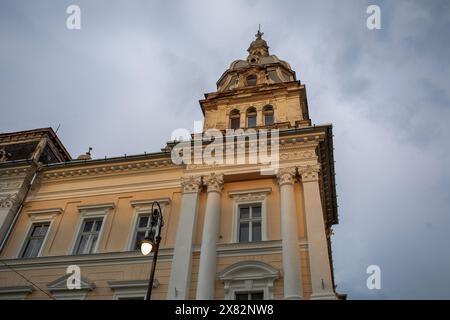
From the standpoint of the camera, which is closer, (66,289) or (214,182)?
(66,289)

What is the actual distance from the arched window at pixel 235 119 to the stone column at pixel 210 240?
4.58 metres

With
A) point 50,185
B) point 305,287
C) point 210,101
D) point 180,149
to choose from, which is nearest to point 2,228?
point 50,185

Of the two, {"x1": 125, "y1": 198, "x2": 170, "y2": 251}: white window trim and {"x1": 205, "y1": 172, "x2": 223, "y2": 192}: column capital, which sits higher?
{"x1": 205, "y1": 172, "x2": 223, "y2": 192}: column capital

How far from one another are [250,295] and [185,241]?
3538 mm

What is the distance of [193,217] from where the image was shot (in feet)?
57.3

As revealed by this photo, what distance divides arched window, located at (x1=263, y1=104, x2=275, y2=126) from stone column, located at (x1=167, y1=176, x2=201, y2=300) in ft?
18.2

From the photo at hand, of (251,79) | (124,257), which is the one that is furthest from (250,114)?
(124,257)

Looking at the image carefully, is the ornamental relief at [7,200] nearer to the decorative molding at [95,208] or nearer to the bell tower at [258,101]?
the decorative molding at [95,208]

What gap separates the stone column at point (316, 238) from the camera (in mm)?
14078

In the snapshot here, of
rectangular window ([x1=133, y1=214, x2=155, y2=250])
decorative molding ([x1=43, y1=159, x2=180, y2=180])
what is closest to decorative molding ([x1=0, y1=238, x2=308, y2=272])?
rectangular window ([x1=133, y1=214, x2=155, y2=250])

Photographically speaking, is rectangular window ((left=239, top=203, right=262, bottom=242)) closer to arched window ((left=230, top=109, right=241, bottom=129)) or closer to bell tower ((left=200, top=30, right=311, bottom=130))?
bell tower ((left=200, top=30, right=311, bottom=130))

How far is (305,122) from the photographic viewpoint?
20500mm

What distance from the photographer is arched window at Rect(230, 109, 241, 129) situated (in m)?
22.3

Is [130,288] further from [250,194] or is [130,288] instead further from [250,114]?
[250,114]
